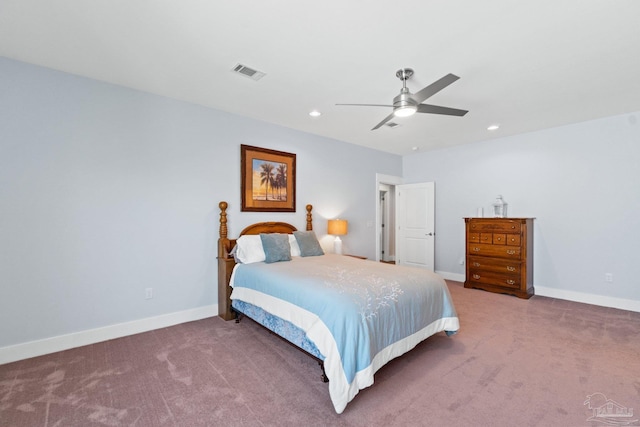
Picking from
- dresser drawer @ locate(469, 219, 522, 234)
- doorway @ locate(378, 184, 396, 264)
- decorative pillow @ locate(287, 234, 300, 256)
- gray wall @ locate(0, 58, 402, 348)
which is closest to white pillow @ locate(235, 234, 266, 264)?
gray wall @ locate(0, 58, 402, 348)

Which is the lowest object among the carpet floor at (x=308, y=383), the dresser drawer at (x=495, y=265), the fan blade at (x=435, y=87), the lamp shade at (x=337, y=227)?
the carpet floor at (x=308, y=383)

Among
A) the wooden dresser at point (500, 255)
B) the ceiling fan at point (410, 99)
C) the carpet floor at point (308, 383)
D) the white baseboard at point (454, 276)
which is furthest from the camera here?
the white baseboard at point (454, 276)

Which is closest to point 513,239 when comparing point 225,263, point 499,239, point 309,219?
point 499,239

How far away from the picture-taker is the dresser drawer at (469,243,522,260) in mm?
4473

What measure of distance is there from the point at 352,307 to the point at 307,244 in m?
2.00

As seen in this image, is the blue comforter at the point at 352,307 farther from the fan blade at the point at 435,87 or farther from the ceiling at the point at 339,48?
the ceiling at the point at 339,48

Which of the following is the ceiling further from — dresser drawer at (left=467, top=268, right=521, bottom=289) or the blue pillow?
dresser drawer at (left=467, top=268, right=521, bottom=289)

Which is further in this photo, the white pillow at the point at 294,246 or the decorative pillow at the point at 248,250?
the white pillow at the point at 294,246

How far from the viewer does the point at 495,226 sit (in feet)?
15.4

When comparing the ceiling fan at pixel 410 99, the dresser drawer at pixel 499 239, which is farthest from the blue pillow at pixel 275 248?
the dresser drawer at pixel 499 239

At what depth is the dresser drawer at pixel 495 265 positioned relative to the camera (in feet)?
14.7

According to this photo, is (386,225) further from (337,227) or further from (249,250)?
(249,250)

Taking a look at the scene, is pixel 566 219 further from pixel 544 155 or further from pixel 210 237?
pixel 210 237

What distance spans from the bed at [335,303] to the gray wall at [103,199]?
17.5 inches
